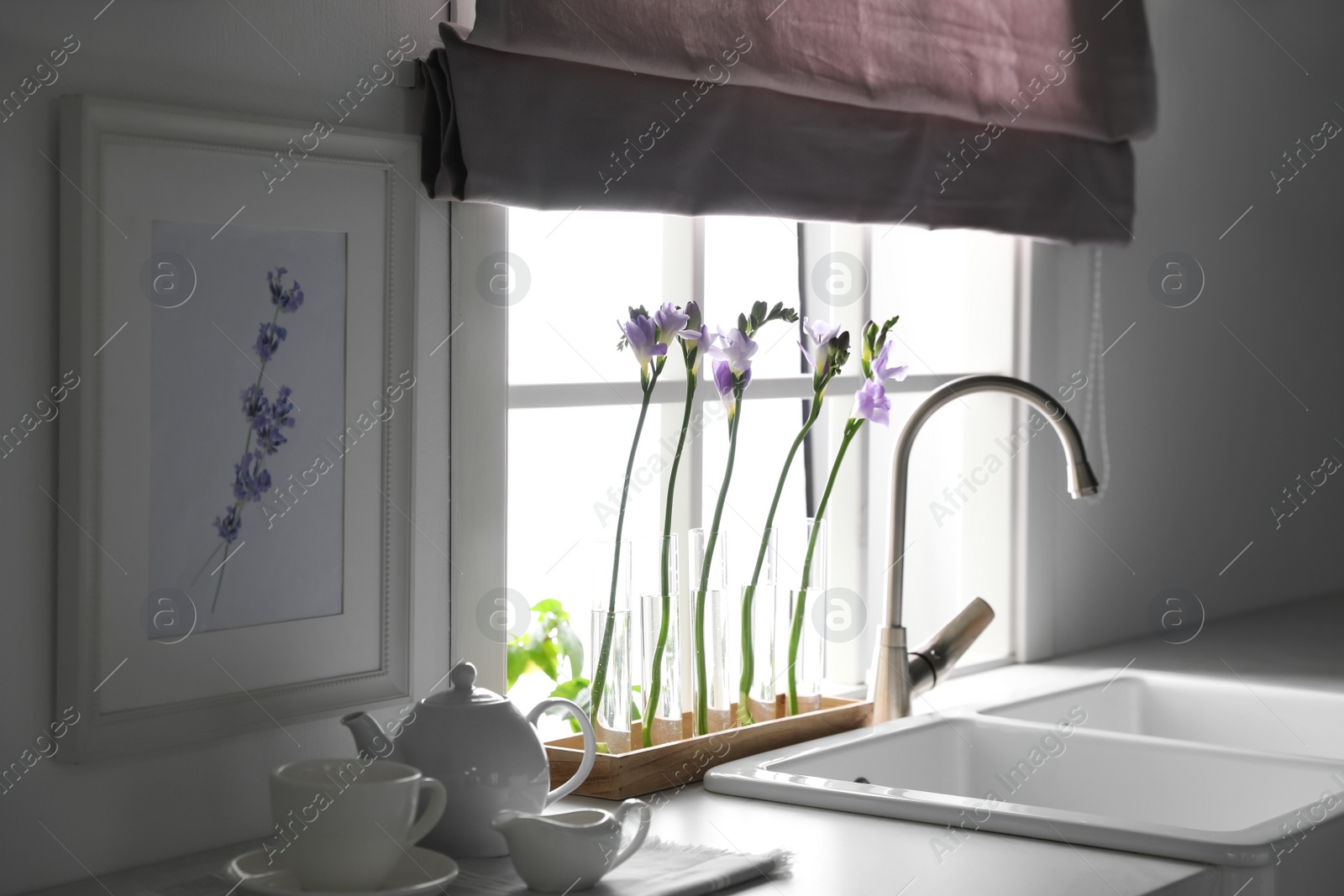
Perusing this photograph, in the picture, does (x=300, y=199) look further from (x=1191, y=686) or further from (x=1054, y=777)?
(x=1191, y=686)

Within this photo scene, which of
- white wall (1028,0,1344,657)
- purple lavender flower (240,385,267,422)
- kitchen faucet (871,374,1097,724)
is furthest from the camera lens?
white wall (1028,0,1344,657)

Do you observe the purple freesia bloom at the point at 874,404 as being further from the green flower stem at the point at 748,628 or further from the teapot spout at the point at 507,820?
the teapot spout at the point at 507,820

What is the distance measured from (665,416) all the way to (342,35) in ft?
2.13

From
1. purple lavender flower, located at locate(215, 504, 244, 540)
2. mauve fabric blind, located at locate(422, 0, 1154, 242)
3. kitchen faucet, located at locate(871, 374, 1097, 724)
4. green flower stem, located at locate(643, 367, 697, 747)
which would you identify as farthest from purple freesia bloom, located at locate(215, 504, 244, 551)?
kitchen faucet, located at locate(871, 374, 1097, 724)

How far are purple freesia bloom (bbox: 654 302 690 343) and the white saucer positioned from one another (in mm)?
583

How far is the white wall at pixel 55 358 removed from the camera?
1105mm

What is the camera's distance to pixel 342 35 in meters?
1.31

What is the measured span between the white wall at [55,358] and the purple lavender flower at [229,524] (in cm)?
14

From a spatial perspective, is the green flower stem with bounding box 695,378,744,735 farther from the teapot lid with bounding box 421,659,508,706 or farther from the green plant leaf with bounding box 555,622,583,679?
the teapot lid with bounding box 421,659,508,706

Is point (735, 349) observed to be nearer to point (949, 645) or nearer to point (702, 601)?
point (702, 601)

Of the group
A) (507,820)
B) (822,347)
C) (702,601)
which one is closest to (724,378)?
(822,347)

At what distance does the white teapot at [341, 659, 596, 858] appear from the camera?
1171mm

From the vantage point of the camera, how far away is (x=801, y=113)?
1.73 metres

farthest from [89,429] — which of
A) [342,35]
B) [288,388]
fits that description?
[342,35]
